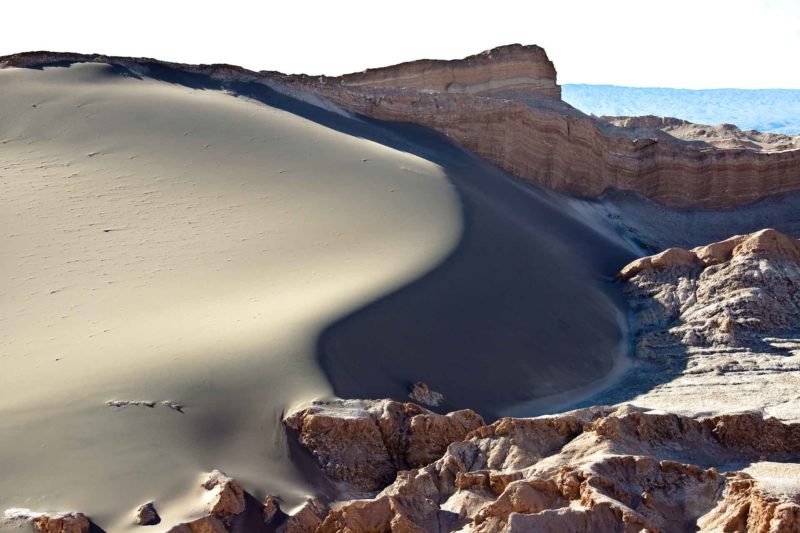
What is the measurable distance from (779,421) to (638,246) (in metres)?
13.4

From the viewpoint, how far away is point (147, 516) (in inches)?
327

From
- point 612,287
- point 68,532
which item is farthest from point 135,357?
point 612,287

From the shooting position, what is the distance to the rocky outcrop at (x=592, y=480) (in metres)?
8.08

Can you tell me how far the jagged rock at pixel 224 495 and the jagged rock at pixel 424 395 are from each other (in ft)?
10.2

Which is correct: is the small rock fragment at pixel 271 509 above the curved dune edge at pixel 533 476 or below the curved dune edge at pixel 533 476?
below

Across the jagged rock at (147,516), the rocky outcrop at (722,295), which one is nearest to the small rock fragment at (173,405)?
the jagged rock at (147,516)

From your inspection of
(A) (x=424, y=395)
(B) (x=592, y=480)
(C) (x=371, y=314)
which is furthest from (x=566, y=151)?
(B) (x=592, y=480)

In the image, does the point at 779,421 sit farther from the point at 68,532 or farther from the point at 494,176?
the point at 494,176

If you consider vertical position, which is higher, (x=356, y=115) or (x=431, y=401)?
(x=356, y=115)

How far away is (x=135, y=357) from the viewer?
10.7 meters

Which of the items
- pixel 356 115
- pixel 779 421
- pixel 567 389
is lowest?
pixel 567 389

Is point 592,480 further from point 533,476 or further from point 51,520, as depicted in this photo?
point 51,520

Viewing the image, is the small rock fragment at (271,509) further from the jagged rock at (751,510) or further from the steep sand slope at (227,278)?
the jagged rock at (751,510)

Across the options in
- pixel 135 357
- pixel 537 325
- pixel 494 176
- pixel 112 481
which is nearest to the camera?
pixel 112 481
